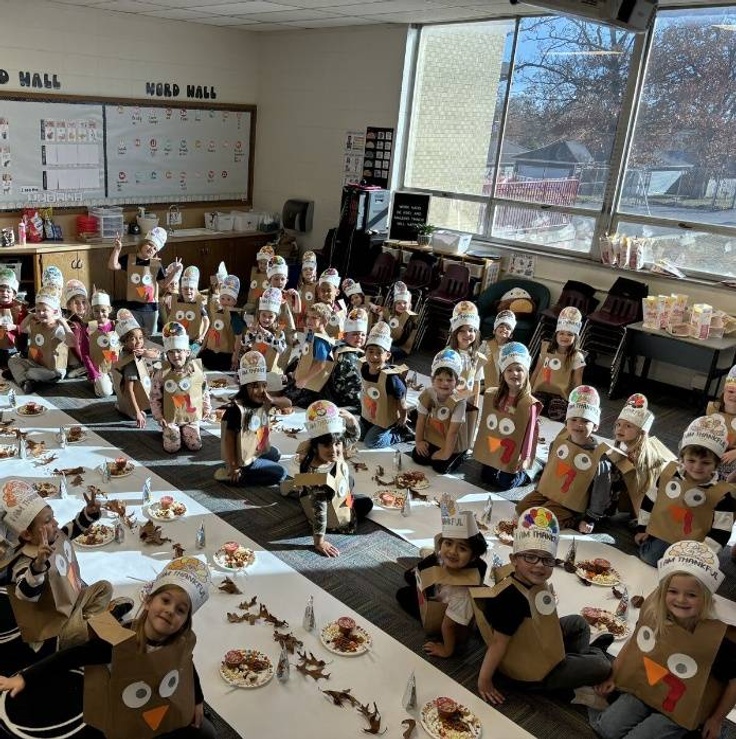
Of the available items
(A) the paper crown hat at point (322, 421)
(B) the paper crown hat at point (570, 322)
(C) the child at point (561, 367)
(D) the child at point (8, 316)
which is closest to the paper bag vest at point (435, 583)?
(A) the paper crown hat at point (322, 421)

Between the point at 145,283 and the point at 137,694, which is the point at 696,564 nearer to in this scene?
the point at 137,694

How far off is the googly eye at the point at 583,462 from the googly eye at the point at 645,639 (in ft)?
4.60

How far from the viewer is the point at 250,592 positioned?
3.21 meters

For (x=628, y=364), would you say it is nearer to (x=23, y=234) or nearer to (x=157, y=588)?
(x=157, y=588)

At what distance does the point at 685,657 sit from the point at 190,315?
16.2 feet

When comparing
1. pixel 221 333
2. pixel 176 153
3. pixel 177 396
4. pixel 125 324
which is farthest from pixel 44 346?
pixel 176 153

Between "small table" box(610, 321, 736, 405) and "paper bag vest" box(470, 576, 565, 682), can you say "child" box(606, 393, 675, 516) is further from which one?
"small table" box(610, 321, 736, 405)

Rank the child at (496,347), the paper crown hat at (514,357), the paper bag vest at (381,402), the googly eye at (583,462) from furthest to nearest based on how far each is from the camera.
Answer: the child at (496,347) < the paper bag vest at (381,402) < the paper crown hat at (514,357) < the googly eye at (583,462)

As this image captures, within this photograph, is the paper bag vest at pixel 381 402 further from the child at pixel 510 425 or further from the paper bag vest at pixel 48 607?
the paper bag vest at pixel 48 607

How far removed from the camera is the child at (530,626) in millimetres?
2582

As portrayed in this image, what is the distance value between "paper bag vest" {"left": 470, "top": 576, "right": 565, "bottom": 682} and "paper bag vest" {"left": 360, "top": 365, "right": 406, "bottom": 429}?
225 centimetres

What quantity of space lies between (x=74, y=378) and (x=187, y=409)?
1.58 metres

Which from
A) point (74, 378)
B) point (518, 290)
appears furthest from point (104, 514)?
point (518, 290)

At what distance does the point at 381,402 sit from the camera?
4.82 meters
